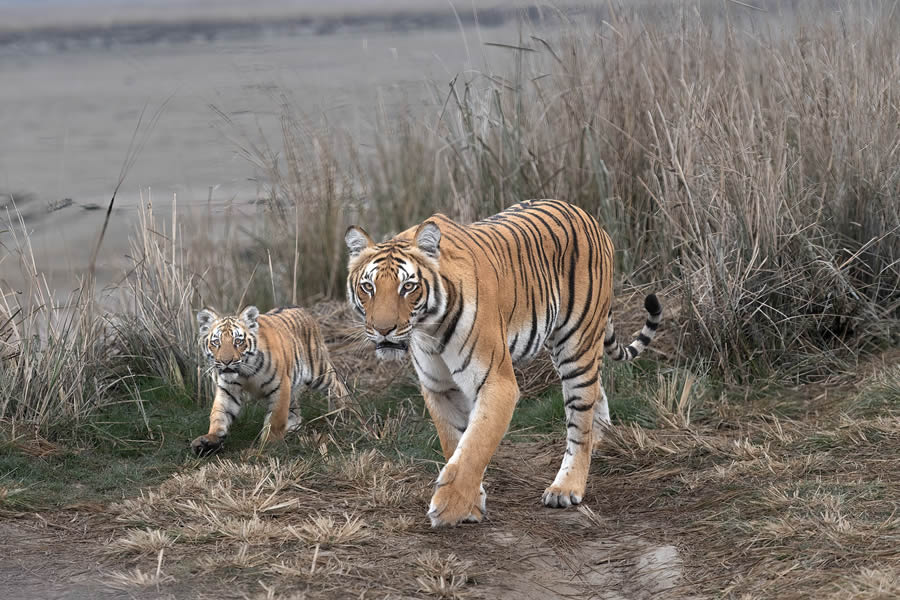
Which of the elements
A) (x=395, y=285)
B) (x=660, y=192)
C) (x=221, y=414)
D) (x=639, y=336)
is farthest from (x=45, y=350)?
(x=660, y=192)

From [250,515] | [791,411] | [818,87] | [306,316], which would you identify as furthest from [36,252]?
[818,87]

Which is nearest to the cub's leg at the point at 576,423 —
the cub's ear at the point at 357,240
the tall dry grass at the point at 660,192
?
the cub's ear at the point at 357,240

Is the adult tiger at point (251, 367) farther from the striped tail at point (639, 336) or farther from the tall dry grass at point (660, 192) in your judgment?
the striped tail at point (639, 336)

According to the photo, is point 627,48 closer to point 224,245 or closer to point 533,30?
point 533,30

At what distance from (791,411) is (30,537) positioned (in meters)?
3.57

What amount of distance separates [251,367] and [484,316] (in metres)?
1.59

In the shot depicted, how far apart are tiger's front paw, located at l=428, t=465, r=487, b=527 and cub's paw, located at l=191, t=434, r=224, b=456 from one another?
4.77 feet

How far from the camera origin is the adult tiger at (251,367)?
511 cm

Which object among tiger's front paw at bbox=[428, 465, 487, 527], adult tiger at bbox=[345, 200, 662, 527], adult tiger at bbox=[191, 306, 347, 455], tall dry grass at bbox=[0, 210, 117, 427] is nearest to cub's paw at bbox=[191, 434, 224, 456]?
adult tiger at bbox=[191, 306, 347, 455]

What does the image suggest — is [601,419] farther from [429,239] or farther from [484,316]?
[429,239]

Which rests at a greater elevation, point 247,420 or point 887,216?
point 887,216

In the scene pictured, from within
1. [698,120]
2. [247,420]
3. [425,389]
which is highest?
[698,120]

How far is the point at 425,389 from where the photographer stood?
4.30 m

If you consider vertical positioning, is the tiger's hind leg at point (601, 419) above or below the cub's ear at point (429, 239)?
below
